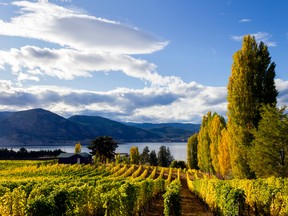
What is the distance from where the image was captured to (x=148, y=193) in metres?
26.0

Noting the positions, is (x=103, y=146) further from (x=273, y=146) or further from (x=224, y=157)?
(x=273, y=146)

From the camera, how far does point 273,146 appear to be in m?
25.0

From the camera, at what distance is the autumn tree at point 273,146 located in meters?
24.9

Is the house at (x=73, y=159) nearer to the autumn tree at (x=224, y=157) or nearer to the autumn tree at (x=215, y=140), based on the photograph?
the autumn tree at (x=215, y=140)

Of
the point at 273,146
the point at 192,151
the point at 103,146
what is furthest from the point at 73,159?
the point at 273,146

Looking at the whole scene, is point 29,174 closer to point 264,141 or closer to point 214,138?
point 214,138

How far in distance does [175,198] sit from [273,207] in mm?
4791

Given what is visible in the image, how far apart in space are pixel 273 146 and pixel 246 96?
232 inches

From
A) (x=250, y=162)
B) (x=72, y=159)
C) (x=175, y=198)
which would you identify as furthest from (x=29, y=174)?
(x=175, y=198)

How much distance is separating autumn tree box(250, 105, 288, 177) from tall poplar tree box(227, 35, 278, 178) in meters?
2.88

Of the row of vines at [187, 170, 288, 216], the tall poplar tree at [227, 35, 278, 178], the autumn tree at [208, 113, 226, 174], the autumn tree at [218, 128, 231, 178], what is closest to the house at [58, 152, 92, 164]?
the autumn tree at [208, 113, 226, 174]

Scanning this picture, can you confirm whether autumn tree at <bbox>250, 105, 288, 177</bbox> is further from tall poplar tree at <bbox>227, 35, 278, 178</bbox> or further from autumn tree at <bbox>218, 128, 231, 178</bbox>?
autumn tree at <bbox>218, 128, 231, 178</bbox>

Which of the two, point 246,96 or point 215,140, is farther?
point 215,140

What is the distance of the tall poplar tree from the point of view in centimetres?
2894
